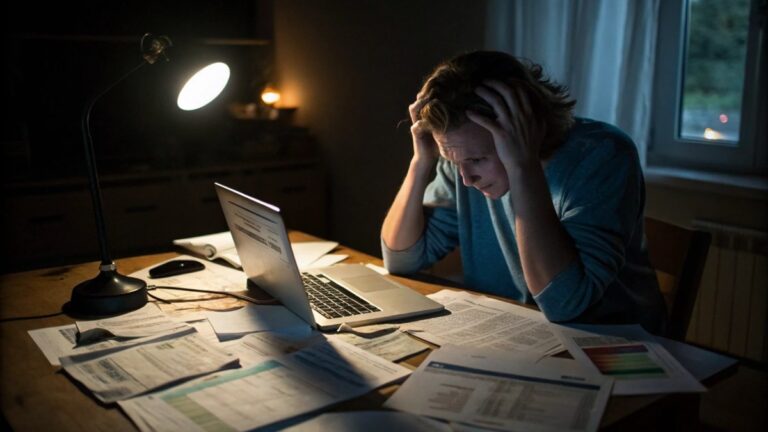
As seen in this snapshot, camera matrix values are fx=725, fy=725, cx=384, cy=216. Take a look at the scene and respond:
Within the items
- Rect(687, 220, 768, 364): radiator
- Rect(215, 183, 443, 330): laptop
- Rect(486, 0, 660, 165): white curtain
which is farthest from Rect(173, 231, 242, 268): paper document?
Rect(687, 220, 768, 364): radiator

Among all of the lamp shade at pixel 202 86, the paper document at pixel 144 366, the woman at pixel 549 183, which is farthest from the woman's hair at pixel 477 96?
the paper document at pixel 144 366

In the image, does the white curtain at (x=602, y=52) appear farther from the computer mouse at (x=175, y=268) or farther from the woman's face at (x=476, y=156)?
the computer mouse at (x=175, y=268)

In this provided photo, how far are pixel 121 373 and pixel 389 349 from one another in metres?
0.41

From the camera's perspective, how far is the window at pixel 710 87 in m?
2.34

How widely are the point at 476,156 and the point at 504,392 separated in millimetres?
549

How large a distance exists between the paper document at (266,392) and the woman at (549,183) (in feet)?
1.23

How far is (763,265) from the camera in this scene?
216 cm

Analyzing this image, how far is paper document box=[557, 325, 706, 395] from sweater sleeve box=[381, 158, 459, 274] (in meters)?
0.50

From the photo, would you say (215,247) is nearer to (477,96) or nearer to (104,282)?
(104,282)

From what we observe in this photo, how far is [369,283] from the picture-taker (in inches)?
59.1

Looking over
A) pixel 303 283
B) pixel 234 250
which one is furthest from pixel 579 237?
pixel 234 250

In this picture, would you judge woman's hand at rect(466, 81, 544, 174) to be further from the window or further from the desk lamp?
the window

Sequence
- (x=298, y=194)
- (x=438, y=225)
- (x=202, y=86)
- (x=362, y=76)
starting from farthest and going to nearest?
(x=298, y=194) → (x=362, y=76) → (x=438, y=225) → (x=202, y=86)

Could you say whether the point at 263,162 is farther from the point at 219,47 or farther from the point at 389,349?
the point at 389,349
